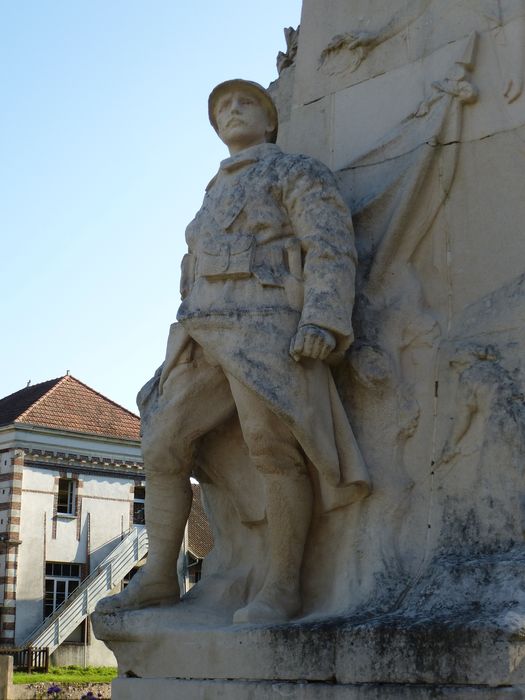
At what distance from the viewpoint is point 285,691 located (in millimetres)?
4285

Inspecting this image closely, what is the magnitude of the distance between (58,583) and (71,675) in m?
4.60

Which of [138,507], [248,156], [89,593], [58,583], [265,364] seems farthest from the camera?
[138,507]

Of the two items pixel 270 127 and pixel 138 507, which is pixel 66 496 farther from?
pixel 270 127

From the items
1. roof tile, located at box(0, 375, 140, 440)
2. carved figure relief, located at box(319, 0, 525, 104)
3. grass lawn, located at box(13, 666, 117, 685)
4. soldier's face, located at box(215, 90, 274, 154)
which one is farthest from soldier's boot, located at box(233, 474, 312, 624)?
roof tile, located at box(0, 375, 140, 440)

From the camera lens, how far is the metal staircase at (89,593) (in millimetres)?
23453

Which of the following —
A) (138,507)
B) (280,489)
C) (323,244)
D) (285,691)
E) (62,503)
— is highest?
(138,507)

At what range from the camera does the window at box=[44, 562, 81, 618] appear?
81.4 feet

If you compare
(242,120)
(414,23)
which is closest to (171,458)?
(242,120)

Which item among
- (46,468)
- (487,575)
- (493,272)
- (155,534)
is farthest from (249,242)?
(46,468)

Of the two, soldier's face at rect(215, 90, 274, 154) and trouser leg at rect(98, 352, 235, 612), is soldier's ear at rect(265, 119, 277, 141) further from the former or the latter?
trouser leg at rect(98, 352, 235, 612)

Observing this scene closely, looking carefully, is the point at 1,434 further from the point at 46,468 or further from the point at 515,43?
the point at 515,43

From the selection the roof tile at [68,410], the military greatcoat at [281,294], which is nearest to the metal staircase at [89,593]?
the roof tile at [68,410]

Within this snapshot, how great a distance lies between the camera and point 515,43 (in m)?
5.00

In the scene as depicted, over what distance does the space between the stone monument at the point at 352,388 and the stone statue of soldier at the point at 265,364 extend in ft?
0.03
